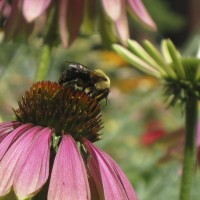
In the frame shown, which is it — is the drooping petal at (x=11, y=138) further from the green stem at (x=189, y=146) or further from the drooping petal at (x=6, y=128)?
the green stem at (x=189, y=146)

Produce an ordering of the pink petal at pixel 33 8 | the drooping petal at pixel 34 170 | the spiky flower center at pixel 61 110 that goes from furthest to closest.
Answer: the pink petal at pixel 33 8 < the spiky flower center at pixel 61 110 < the drooping petal at pixel 34 170

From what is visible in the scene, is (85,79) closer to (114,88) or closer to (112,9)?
(112,9)

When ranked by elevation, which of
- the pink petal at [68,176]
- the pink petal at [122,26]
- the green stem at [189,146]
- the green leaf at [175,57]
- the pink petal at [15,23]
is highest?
the pink petal at [15,23]

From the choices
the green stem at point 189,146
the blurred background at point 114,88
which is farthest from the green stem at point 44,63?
the green stem at point 189,146

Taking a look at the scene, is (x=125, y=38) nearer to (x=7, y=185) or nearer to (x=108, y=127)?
(x=7, y=185)

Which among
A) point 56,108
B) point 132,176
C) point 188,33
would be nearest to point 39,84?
point 56,108

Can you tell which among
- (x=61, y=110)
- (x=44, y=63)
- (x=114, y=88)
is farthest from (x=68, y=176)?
(x=114, y=88)
